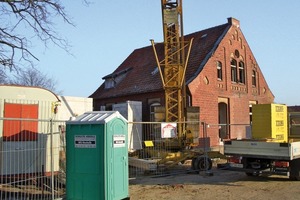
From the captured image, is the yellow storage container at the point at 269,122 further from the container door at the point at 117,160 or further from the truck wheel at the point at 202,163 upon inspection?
the container door at the point at 117,160

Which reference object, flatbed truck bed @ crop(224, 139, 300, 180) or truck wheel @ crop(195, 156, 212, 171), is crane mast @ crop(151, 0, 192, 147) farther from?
flatbed truck bed @ crop(224, 139, 300, 180)

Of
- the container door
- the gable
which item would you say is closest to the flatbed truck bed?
the container door

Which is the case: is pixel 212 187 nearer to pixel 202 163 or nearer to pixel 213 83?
pixel 202 163

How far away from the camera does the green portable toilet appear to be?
8328mm

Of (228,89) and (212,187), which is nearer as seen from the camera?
(212,187)

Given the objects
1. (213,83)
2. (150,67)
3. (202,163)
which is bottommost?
(202,163)

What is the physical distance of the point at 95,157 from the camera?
838cm

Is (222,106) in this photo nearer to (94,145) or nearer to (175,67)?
(175,67)

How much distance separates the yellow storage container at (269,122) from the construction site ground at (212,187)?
154 cm

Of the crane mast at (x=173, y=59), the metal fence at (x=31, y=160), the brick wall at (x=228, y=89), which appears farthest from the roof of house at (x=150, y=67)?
the metal fence at (x=31, y=160)

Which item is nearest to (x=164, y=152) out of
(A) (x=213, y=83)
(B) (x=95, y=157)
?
(B) (x=95, y=157)

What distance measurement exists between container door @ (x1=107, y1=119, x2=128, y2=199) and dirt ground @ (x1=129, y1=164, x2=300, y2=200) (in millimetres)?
1582

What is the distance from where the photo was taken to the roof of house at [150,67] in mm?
25734

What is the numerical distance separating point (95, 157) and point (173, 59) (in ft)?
42.5
